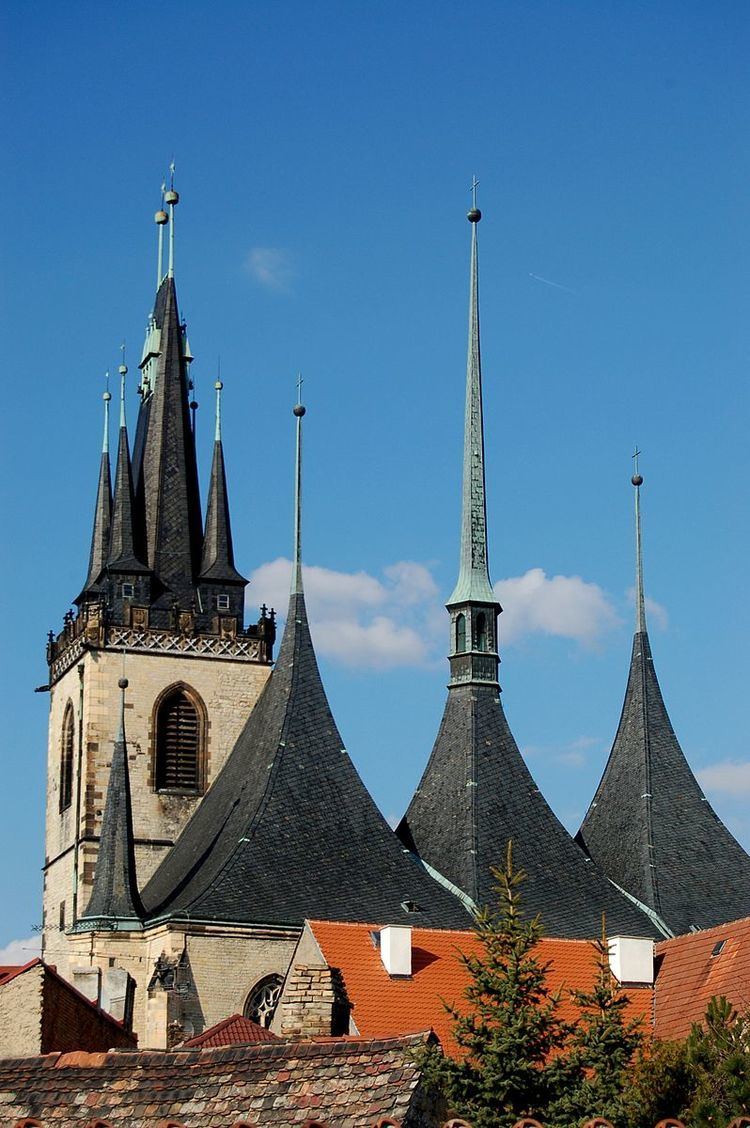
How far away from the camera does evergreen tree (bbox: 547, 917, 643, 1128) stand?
18047mm

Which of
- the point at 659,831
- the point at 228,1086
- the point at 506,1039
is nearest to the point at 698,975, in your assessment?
the point at 659,831

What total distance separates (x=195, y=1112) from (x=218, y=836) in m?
26.4

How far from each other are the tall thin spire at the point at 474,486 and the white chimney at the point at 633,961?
Result: 41.5ft

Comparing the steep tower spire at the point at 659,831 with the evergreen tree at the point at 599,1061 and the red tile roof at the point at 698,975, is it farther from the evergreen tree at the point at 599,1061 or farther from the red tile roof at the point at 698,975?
the evergreen tree at the point at 599,1061

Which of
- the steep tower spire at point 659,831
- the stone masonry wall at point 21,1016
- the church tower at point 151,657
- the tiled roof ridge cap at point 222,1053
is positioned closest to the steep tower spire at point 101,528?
the church tower at point 151,657

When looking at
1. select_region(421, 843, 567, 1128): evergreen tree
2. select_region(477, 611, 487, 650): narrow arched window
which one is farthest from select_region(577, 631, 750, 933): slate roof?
select_region(421, 843, 567, 1128): evergreen tree

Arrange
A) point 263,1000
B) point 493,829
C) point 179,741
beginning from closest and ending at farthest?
point 263,1000 → point 493,829 → point 179,741

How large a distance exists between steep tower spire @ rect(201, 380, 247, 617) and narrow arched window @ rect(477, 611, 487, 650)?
637 cm

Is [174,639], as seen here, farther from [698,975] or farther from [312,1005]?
[312,1005]

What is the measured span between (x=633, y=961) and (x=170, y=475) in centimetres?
2024

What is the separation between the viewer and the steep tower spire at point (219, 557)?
46.0 m

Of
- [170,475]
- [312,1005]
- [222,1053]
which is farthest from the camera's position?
[170,475]

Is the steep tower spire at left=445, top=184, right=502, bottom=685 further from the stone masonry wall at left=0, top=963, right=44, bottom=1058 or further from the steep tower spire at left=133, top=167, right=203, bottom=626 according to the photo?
the stone masonry wall at left=0, top=963, right=44, bottom=1058

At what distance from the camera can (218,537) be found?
4628cm
